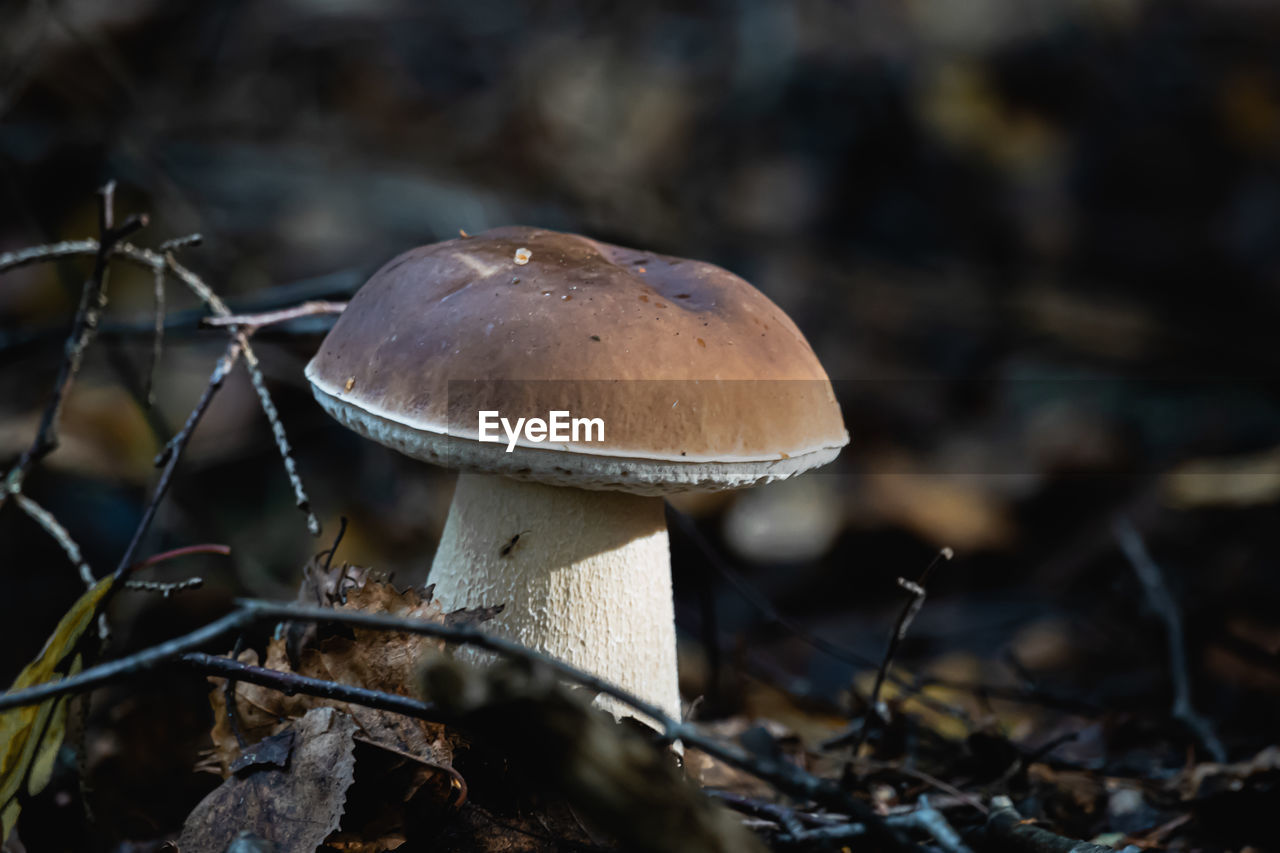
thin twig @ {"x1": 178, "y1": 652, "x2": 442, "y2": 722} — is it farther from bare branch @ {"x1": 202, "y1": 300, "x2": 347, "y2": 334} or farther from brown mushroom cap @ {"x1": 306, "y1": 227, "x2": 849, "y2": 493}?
bare branch @ {"x1": 202, "y1": 300, "x2": 347, "y2": 334}

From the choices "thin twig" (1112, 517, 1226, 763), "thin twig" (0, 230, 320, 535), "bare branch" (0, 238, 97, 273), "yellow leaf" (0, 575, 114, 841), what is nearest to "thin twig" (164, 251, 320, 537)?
"thin twig" (0, 230, 320, 535)

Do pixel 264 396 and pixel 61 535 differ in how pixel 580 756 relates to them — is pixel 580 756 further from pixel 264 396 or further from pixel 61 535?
pixel 61 535

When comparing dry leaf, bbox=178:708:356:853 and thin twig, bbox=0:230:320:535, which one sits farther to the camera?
thin twig, bbox=0:230:320:535

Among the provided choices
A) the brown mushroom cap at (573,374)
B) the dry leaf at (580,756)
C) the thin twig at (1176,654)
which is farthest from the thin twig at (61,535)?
the thin twig at (1176,654)

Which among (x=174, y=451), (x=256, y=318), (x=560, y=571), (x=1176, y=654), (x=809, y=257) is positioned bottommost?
(x=1176, y=654)

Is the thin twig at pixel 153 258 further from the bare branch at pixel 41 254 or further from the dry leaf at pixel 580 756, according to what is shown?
the dry leaf at pixel 580 756

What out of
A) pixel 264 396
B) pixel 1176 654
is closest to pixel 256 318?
pixel 264 396
